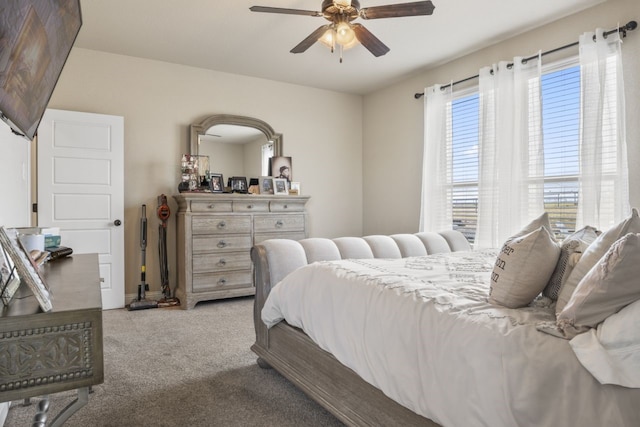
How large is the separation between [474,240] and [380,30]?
89.6 inches

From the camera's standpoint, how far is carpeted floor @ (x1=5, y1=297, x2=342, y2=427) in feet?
6.15

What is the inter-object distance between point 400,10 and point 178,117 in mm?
2928

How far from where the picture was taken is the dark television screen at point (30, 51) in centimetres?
103

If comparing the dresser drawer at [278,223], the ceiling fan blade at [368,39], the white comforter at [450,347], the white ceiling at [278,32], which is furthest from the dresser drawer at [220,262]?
the ceiling fan blade at [368,39]

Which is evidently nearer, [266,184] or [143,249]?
[143,249]

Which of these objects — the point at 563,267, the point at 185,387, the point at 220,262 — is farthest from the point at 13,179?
the point at 563,267

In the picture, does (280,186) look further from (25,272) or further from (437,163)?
(25,272)

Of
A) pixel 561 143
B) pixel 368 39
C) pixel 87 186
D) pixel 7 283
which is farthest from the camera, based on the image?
pixel 87 186

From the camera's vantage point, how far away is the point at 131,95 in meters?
4.16

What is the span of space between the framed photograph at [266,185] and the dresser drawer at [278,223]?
15.5 inches

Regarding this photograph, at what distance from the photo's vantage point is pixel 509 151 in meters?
3.59

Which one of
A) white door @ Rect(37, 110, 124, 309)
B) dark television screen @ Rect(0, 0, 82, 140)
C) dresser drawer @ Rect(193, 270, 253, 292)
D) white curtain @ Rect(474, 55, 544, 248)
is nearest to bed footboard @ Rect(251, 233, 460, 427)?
white curtain @ Rect(474, 55, 544, 248)

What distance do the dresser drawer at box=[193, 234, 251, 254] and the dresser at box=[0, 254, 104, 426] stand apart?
306 centimetres

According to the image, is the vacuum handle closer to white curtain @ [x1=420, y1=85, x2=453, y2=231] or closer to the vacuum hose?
the vacuum hose
